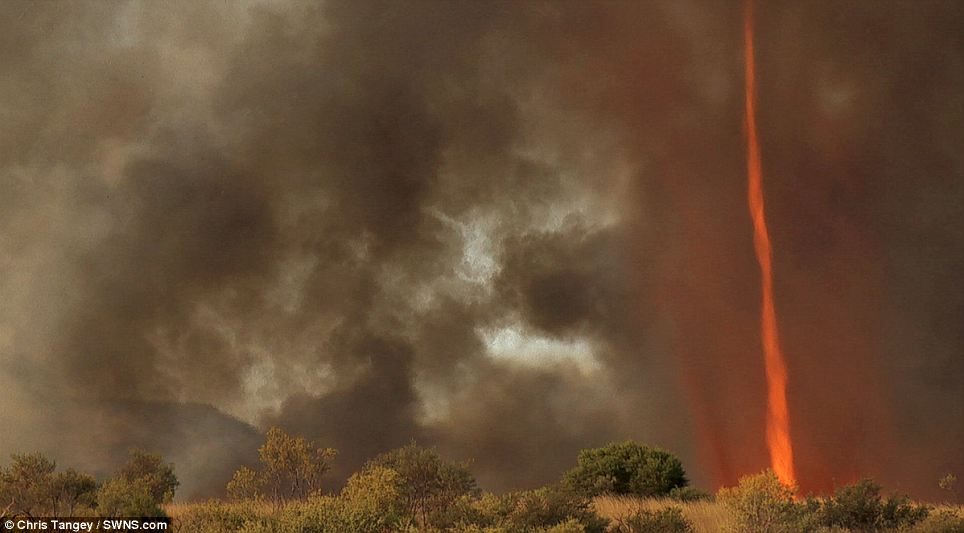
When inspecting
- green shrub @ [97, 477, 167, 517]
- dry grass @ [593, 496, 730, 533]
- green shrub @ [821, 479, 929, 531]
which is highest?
green shrub @ [97, 477, 167, 517]

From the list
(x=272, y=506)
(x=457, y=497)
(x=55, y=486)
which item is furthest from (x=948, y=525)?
(x=55, y=486)

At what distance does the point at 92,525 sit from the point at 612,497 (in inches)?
778

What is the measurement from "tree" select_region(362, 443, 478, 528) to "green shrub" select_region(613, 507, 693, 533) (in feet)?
16.8

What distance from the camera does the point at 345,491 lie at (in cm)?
2462

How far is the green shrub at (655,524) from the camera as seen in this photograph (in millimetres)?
21719

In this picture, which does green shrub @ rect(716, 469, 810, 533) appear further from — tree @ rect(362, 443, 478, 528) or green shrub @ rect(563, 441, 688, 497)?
green shrub @ rect(563, 441, 688, 497)

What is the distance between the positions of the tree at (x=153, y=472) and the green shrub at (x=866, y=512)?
23122mm

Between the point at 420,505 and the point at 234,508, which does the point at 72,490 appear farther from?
the point at 420,505

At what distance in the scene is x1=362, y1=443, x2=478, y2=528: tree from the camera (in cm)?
2473

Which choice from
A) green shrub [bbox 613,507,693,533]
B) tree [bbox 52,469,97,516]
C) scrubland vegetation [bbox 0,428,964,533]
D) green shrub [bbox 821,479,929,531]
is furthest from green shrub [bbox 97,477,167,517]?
green shrub [bbox 821,479,929,531]

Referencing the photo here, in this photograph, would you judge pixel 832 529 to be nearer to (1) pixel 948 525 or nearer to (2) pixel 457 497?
(1) pixel 948 525

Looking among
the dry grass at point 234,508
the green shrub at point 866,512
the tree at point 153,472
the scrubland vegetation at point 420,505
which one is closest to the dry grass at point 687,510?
the scrubland vegetation at point 420,505

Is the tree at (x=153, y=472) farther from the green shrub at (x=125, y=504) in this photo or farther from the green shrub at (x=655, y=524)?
the green shrub at (x=655, y=524)

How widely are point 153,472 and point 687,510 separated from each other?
69.1 ft
